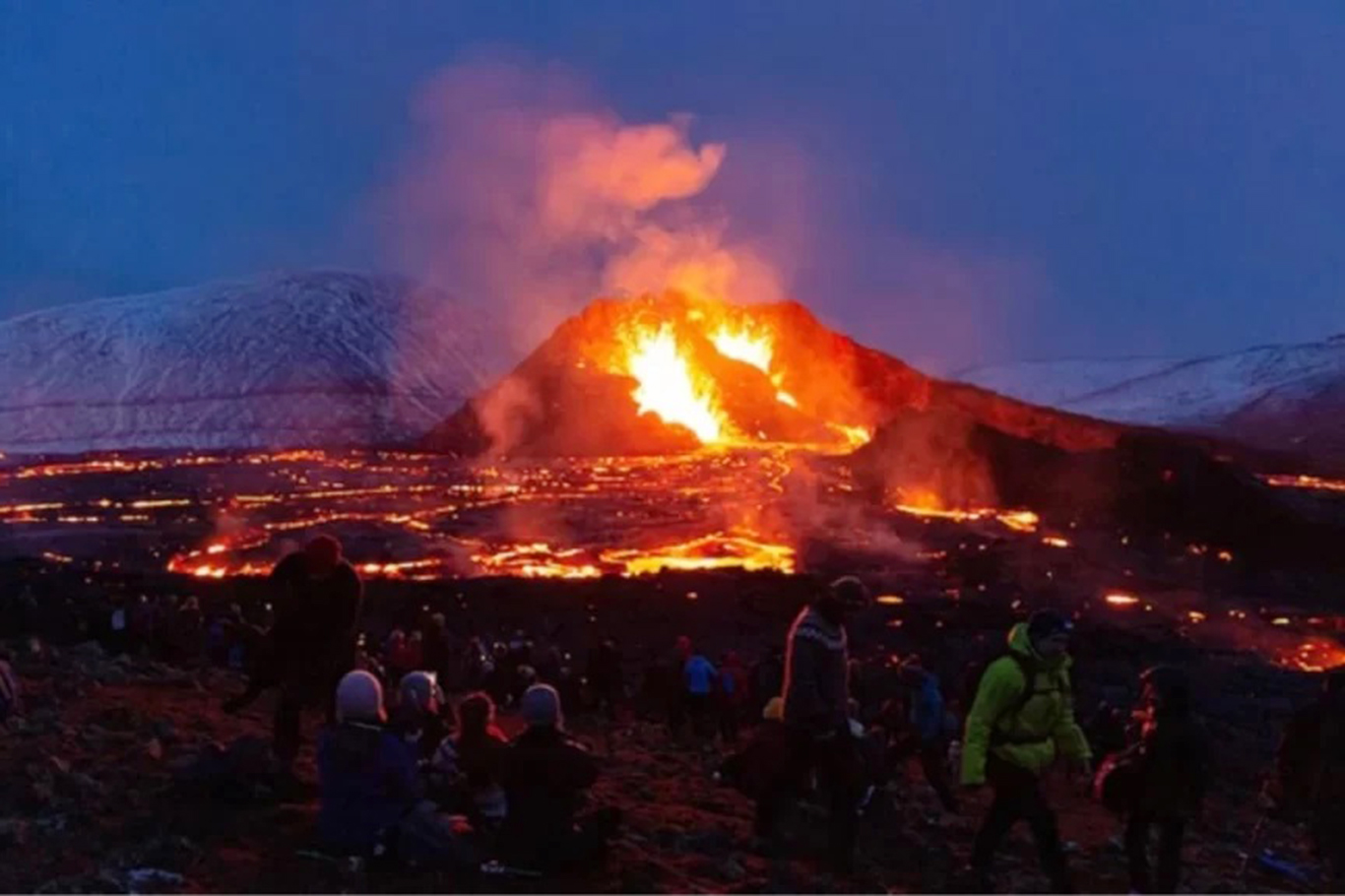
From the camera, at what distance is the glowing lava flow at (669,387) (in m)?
89.4

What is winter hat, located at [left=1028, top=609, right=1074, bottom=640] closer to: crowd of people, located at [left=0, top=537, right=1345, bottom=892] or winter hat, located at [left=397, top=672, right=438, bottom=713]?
crowd of people, located at [left=0, top=537, right=1345, bottom=892]

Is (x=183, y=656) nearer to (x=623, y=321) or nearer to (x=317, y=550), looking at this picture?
(x=317, y=550)

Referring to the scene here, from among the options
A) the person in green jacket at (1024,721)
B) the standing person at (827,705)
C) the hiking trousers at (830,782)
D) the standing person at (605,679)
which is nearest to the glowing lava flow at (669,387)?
the standing person at (605,679)

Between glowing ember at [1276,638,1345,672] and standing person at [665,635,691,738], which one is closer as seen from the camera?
standing person at [665,635,691,738]

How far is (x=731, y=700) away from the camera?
17297 millimetres

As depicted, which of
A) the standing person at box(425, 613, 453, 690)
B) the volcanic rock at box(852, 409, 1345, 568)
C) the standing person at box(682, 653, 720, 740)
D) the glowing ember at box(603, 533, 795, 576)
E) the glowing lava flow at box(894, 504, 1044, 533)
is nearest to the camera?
the standing person at box(682, 653, 720, 740)

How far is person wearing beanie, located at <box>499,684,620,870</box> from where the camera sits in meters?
7.80

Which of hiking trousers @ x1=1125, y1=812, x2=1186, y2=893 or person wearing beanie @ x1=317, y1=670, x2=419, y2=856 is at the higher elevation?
person wearing beanie @ x1=317, y1=670, x2=419, y2=856

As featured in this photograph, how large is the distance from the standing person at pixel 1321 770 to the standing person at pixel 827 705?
3.29 m

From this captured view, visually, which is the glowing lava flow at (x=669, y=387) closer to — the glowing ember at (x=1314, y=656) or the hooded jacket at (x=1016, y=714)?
the glowing ember at (x=1314, y=656)

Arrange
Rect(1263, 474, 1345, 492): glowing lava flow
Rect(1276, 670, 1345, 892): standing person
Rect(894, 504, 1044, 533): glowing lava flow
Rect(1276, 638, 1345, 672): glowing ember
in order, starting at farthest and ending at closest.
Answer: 1. Rect(1263, 474, 1345, 492): glowing lava flow
2. Rect(894, 504, 1044, 533): glowing lava flow
3. Rect(1276, 638, 1345, 672): glowing ember
4. Rect(1276, 670, 1345, 892): standing person

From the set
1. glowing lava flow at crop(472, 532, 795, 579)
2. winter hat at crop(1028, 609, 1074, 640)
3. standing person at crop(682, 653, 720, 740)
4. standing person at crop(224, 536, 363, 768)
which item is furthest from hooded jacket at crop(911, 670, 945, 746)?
glowing lava flow at crop(472, 532, 795, 579)

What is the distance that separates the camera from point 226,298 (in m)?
144

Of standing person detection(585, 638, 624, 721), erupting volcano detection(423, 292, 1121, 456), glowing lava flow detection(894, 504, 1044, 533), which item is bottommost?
standing person detection(585, 638, 624, 721)
